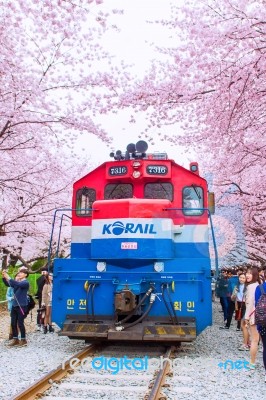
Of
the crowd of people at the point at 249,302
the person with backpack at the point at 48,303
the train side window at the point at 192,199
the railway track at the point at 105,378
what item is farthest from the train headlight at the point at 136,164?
the person with backpack at the point at 48,303

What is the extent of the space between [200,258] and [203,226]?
95cm

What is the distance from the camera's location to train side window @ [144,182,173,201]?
9.48 m

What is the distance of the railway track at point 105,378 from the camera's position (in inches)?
231

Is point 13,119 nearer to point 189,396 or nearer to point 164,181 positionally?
point 164,181

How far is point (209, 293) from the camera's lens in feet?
27.7

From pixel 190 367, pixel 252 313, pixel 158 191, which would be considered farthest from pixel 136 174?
pixel 190 367

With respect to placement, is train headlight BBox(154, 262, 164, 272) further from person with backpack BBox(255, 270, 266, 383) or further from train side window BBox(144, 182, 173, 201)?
person with backpack BBox(255, 270, 266, 383)

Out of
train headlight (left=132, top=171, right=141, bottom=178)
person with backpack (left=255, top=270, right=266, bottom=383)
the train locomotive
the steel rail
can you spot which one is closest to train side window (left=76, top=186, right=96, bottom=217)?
the train locomotive

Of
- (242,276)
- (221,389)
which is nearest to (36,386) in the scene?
(221,389)

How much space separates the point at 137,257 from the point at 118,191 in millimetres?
1550

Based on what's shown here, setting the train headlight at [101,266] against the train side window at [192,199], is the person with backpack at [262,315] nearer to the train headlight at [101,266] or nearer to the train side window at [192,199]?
the train side window at [192,199]

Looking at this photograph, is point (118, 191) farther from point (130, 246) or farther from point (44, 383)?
point (44, 383)

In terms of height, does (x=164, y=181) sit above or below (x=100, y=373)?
above

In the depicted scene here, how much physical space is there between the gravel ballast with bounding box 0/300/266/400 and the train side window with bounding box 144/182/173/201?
289 centimetres
